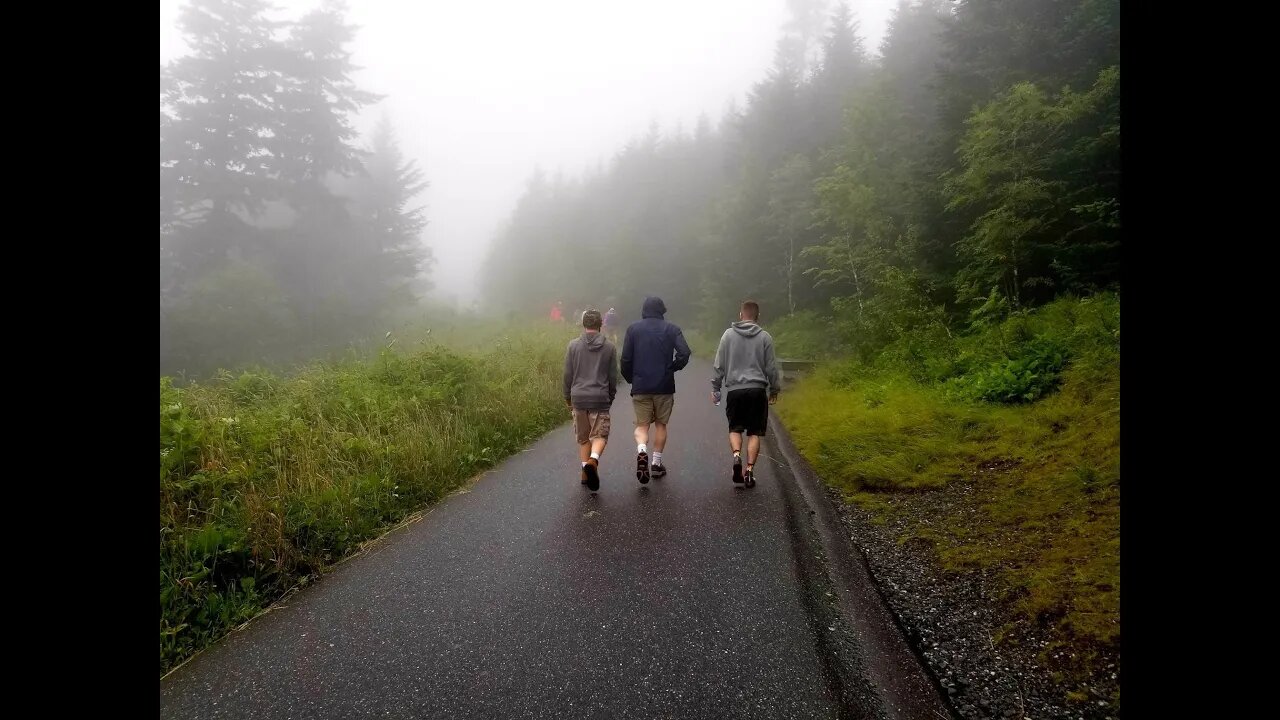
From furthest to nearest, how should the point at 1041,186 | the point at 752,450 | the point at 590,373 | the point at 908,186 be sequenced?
the point at 908,186, the point at 1041,186, the point at 590,373, the point at 752,450

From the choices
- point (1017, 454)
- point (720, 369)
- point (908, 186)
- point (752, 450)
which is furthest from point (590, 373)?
point (908, 186)

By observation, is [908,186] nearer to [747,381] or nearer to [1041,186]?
[1041,186]

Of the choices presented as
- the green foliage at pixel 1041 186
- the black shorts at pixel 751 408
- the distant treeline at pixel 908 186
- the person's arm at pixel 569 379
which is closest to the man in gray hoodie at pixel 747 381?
the black shorts at pixel 751 408

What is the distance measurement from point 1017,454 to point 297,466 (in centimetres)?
645

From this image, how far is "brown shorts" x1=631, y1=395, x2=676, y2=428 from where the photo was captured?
5.78 m

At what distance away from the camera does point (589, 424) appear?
564 centimetres

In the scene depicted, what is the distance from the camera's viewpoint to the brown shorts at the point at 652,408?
578 centimetres

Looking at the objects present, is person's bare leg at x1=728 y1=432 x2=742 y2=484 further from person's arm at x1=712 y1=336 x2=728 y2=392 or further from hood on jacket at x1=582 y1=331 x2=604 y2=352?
hood on jacket at x1=582 y1=331 x2=604 y2=352

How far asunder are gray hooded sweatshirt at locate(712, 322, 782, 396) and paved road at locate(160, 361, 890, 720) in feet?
4.72

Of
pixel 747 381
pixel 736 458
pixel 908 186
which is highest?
pixel 908 186

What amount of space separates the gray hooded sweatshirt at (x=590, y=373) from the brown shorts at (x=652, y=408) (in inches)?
13.4

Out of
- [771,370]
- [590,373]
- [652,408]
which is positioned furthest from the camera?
[652,408]

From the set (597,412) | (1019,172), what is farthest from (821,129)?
(597,412)

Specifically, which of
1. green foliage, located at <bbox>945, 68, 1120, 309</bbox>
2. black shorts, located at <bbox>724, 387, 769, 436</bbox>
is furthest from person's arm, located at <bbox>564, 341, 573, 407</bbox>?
green foliage, located at <bbox>945, 68, 1120, 309</bbox>
